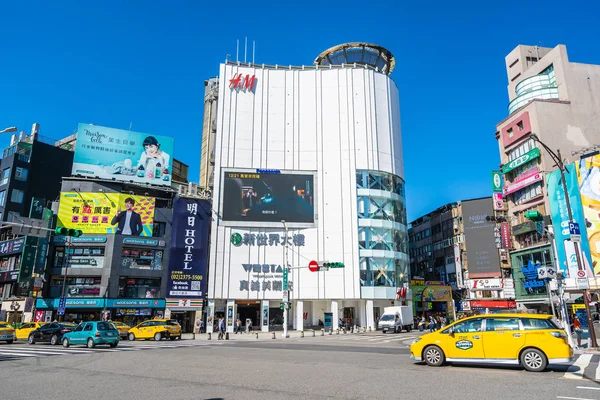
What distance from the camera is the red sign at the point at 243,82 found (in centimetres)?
5781

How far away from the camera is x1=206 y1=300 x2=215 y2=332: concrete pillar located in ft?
161

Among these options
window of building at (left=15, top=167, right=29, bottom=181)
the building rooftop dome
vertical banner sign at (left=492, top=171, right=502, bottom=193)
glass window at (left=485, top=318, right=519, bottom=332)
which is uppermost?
the building rooftop dome

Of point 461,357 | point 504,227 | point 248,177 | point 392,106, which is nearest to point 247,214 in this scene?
point 248,177

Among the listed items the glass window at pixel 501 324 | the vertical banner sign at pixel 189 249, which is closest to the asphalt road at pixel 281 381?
the glass window at pixel 501 324

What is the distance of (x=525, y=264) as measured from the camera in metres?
56.2

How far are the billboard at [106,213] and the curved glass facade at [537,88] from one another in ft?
177

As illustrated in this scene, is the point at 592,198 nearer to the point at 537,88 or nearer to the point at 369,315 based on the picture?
the point at 537,88

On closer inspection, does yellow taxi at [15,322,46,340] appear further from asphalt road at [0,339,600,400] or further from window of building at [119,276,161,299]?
asphalt road at [0,339,600,400]

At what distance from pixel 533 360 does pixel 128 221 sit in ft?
154

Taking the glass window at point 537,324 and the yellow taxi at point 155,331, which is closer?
the glass window at point 537,324

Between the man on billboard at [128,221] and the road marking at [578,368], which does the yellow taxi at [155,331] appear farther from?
the road marking at [578,368]

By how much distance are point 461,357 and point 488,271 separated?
57.3m

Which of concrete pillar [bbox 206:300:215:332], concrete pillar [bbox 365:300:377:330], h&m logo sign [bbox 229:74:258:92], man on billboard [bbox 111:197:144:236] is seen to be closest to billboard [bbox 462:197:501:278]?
concrete pillar [bbox 365:300:377:330]

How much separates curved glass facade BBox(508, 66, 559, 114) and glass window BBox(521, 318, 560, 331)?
56.2 meters
